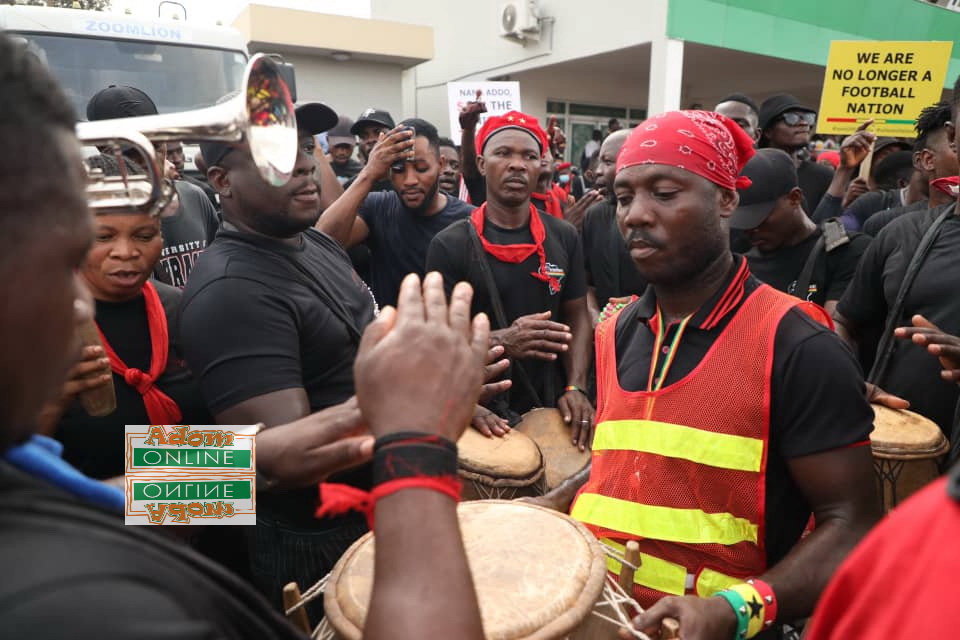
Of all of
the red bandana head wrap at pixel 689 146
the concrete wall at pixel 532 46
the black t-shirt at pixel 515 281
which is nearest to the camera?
the red bandana head wrap at pixel 689 146

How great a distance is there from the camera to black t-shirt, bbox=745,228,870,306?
352cm

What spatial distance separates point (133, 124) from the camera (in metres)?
1.66

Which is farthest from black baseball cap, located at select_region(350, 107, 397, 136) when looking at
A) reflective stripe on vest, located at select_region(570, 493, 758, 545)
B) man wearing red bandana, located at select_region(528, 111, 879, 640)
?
reflective stripe on vest, located at select_region(570, 493, 758, 545)

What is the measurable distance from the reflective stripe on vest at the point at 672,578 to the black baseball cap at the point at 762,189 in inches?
83.3

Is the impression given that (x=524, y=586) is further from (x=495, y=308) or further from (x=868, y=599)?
(x=495, y=308)

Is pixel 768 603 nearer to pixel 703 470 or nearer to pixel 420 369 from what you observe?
pixel 703 470

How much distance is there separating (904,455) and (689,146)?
1622 mm

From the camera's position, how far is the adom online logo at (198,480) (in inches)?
70.9

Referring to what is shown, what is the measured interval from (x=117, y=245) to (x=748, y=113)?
5.03 m

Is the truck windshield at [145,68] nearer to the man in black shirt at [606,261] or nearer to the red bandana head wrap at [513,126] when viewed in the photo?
the red bandana head wrap at [513,126]

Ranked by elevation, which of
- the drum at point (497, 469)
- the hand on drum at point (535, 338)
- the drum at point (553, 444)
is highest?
the hand on drum at point (535, 338)

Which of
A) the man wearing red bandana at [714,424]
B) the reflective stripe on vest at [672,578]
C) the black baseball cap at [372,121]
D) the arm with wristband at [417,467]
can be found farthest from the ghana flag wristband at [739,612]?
the black baseball cap at [372,121]

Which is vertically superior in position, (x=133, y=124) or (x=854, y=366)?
(x=133, y=124)

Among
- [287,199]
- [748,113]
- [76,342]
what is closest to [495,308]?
[287,199]
